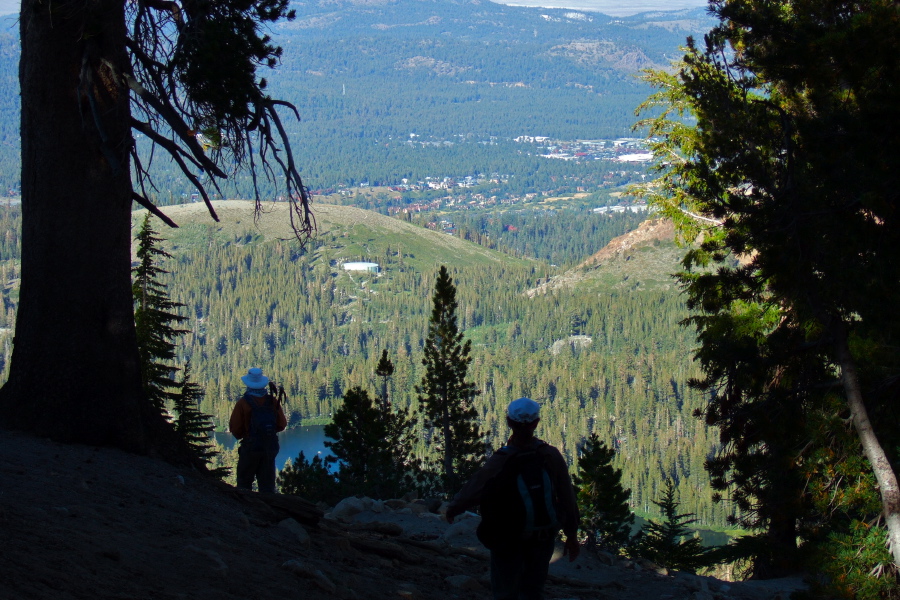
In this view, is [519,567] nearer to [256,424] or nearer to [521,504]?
[521,504]

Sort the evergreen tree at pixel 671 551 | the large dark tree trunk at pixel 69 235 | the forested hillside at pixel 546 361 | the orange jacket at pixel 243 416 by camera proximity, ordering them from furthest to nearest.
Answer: the forested hillside at pixel 546 361, the evergreen tree at pixel 671 551, the orange jacket at pixel 243 416, the large dark tree trunk at pixel 69 235

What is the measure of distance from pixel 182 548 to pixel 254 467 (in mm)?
3485

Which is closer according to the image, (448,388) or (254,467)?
(254,467)

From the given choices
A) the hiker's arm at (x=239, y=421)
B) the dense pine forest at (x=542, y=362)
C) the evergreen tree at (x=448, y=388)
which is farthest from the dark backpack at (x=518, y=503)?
the dense pine forest at (x=542, y=362)

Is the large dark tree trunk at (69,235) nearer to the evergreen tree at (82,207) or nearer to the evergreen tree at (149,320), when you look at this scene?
the evergreen tree at (82,207)

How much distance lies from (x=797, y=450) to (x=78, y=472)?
716 cm

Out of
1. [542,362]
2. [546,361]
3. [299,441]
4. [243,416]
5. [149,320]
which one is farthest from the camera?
[546,361]

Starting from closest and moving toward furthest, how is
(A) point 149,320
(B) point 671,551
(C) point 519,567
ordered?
(C) point 519,567 < (B) point 671,551 < (A) point 149,320

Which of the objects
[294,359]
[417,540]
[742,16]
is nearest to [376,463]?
[417,540]

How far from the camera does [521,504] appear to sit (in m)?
5.03

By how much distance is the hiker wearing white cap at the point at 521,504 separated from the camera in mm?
5039

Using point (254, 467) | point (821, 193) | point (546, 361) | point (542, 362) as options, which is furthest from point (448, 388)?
point (546, 361)

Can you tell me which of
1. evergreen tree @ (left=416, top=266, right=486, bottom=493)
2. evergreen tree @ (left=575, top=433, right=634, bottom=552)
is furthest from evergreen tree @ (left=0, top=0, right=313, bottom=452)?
evergreen tree @ (left=416, top=266, right=486, bottom=493)

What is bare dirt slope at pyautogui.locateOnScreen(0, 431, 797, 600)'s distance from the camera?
4949 millimetres
